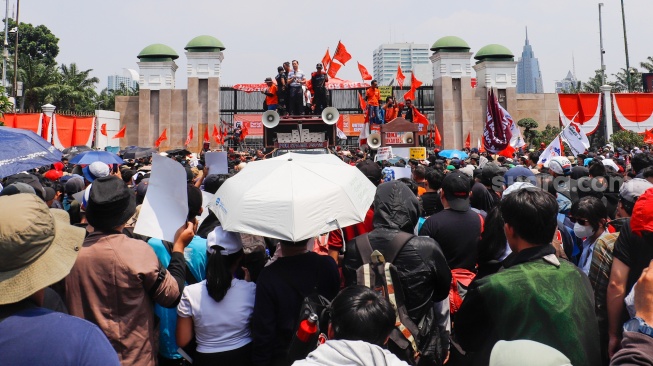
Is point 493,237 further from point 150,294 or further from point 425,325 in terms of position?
point 150,294

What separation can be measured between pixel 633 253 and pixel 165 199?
2386 millimetres

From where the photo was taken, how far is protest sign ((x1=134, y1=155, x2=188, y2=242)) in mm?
2857

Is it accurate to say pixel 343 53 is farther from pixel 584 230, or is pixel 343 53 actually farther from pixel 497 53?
pixel 584 230

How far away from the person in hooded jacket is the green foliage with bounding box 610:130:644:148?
25.4 metres

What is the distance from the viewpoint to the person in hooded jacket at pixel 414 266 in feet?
8.99

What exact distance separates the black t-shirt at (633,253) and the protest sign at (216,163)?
4135 millimetres

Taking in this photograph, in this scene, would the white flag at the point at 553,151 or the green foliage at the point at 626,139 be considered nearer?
the white flag at the point at 553,151

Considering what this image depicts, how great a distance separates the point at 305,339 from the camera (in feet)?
7.23

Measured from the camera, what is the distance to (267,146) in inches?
593

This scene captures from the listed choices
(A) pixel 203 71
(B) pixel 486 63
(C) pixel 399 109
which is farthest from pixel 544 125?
(A) pixel 203 71

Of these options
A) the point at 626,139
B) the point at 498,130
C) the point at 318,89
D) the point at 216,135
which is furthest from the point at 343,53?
the point at 626,139

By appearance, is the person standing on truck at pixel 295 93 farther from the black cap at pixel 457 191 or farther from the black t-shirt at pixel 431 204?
the black cap at pixel 457 191

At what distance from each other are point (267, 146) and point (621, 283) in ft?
43.0

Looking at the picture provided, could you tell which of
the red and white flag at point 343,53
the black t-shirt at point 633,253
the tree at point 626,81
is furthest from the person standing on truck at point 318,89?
the tree at point 626,81
